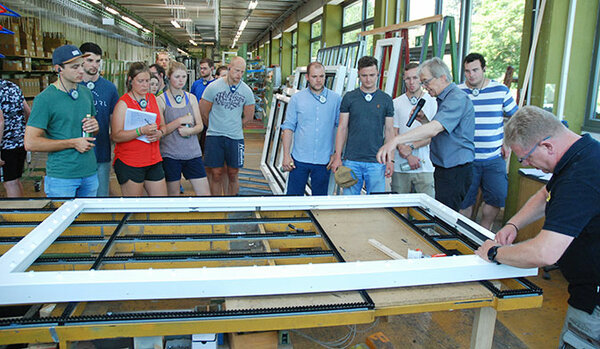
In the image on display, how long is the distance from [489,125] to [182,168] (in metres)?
2.81

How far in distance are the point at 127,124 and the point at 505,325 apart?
3095 mm

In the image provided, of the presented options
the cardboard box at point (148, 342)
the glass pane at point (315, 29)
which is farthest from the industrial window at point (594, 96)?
the glass pane at point (315, 29)

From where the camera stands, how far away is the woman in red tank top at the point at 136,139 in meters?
3.31

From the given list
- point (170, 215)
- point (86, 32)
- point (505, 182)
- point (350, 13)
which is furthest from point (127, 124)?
point (86, 32)

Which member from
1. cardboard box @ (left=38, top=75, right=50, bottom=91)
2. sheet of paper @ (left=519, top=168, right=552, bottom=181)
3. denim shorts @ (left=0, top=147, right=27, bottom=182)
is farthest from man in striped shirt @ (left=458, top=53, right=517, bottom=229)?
cardboard box @ (left=38, top=75, right=50, bottom=91)

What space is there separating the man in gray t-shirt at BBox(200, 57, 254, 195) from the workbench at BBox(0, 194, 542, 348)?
2.04 m

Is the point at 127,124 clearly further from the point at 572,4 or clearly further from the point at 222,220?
the point at 572,4

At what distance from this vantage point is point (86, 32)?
518 inches

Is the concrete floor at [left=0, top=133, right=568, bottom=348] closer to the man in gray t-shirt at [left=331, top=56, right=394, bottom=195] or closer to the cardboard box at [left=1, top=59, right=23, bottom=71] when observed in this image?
the man in gray t-shirt at [left=331, top=56, right=394, bottom=195]

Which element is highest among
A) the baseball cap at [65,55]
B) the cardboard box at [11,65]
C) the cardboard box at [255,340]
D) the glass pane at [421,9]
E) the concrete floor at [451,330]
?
the glass pane at [421,9]

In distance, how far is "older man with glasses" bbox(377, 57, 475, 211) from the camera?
292 centimetres

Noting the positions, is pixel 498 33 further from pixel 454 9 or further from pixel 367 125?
pixel 367 125

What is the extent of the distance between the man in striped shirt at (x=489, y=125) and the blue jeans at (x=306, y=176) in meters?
1.32

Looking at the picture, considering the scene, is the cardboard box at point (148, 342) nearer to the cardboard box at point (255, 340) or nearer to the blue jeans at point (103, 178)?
the cardboard box at point (255, 340)
